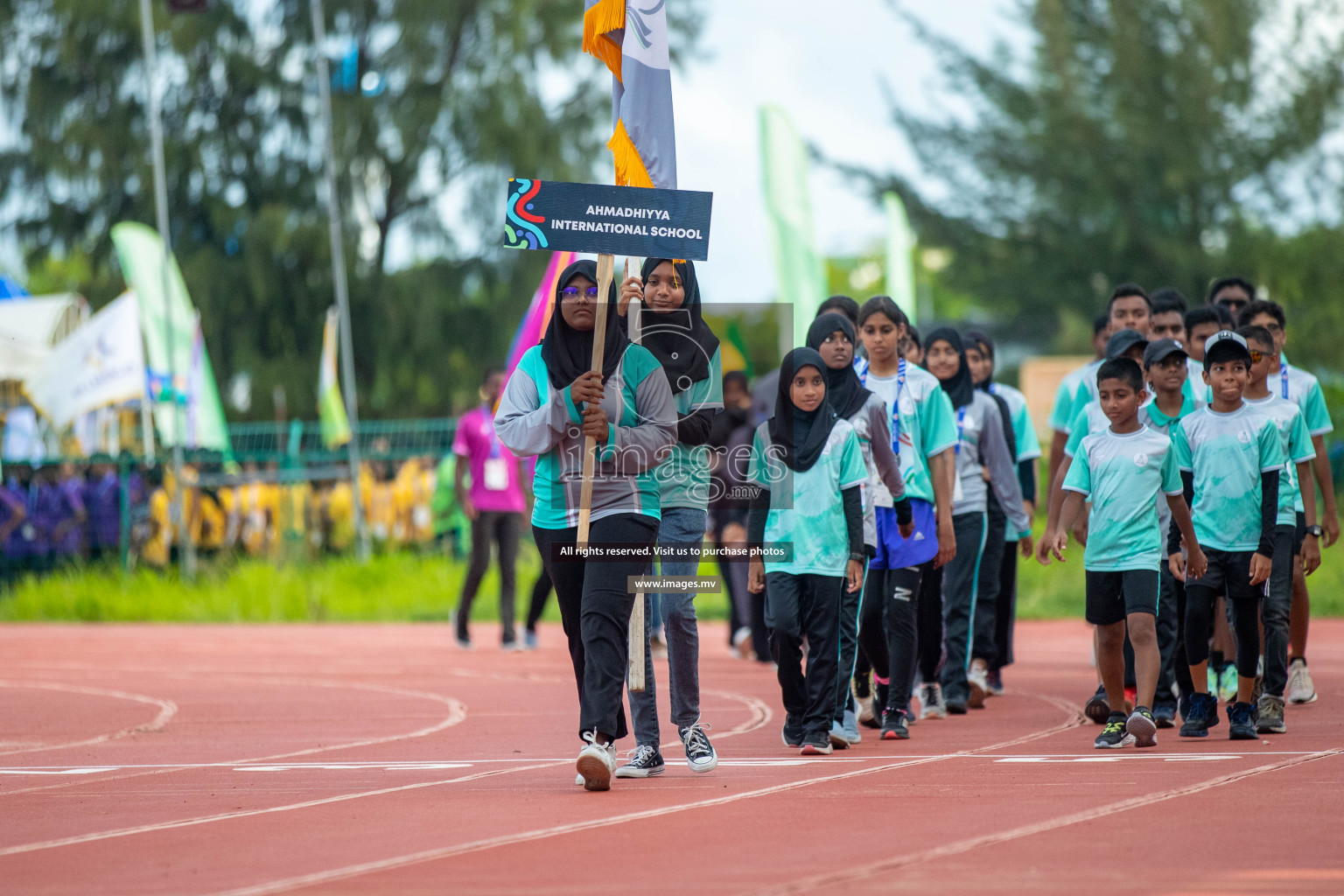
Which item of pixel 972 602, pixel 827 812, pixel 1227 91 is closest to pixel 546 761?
pixel 827 812

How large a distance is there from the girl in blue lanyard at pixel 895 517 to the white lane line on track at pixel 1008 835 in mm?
2043

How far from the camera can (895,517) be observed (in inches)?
344

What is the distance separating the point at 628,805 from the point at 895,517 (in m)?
2.91

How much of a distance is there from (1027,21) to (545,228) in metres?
28.7

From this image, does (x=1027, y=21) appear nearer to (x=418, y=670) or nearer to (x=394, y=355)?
(x=394, y=355)

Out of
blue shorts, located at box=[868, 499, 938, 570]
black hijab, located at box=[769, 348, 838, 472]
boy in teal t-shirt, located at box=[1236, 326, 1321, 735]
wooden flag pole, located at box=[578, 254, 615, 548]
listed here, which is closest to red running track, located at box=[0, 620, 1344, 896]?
boy in teal t-shirt, located at box=[1236, 326, 1321, 735]

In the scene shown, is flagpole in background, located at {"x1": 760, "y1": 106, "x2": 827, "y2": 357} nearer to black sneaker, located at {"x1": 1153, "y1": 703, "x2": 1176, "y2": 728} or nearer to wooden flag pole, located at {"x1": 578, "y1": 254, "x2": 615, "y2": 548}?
black sneaker, located at {"x1": 1153, "y1": 703, "x2": 1176, "y2": 728}

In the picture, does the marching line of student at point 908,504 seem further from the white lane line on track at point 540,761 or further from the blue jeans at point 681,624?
the white lane line on track at point 540,761

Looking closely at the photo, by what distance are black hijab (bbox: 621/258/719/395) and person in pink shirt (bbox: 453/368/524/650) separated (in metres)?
7.23

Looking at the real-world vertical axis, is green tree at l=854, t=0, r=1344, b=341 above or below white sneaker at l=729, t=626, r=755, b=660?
above

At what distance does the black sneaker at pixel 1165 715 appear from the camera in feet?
28.3

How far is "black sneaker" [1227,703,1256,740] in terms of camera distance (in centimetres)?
792

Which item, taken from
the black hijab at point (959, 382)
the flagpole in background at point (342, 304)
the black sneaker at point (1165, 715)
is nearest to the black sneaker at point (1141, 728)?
the black sneaker at point (1165, 715)

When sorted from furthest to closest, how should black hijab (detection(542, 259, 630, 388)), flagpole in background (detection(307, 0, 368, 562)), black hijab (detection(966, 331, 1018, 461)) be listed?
flagpole in background (detection(307, 0, 368, 562)) → black hijab (detection(966, 331, 1018, 461)) → black hijab (detection(542, 259, 630, 388))
